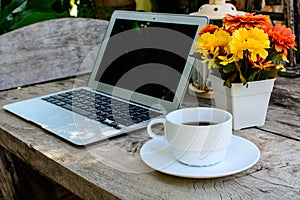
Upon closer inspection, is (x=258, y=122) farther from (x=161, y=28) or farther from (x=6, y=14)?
(x=6, y=14)

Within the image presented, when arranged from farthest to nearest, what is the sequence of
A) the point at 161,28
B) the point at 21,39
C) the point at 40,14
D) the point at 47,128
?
the point at 40,14 → the point at 21,39 → the point at 161,28 → the point at 47,128

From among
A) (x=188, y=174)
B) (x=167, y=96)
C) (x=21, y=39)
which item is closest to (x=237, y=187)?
(x=188, y=174)

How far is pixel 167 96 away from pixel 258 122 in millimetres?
216

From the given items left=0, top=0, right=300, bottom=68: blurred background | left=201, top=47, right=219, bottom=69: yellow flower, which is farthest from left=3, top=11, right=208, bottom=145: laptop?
left=0, top=0, right=300, bottom=68: blurred background

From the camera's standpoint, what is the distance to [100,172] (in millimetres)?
730

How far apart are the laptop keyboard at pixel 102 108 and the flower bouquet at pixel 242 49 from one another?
20 cm

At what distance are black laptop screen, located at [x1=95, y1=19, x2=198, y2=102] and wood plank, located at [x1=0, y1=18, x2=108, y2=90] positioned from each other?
30 cm

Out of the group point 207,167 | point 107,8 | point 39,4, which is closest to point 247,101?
point 207,167

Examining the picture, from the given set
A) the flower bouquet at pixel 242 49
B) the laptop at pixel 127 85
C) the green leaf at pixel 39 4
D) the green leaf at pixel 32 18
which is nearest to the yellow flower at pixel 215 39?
the flower bouquet at pixel 242 49

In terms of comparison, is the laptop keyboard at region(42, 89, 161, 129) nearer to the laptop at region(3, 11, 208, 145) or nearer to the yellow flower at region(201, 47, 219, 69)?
the laptop at region(3, 11, 208, 145)

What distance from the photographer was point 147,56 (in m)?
1.12

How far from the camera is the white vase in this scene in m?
0.88

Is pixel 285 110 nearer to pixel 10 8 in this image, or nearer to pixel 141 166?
pixel 141 166

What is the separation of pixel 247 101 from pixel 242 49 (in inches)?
5.1
